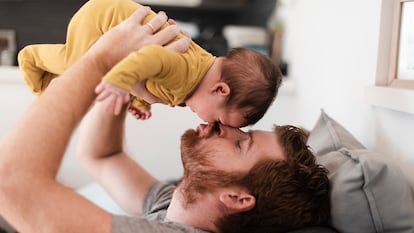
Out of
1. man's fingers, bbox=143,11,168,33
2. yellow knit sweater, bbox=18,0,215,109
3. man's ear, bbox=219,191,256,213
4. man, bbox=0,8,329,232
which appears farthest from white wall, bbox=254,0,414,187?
man's fingers, bbox=143,11,168,33

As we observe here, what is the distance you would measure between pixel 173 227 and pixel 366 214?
0.40 m

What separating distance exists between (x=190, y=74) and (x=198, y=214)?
33 cm

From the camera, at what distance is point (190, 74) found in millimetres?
1090

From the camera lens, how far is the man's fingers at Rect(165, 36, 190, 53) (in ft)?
3.45

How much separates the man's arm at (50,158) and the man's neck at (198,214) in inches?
9.3

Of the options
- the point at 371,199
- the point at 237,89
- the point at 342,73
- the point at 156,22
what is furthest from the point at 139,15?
the point at 342,73

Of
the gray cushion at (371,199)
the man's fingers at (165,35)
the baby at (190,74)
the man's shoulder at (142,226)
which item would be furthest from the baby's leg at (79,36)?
Result: the gray cushion at (371,199)

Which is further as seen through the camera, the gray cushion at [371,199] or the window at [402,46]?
the window at [402,46]

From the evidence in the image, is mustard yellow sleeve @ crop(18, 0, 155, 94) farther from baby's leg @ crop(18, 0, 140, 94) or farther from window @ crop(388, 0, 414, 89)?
window @ crop(388, 0, 414, 89)

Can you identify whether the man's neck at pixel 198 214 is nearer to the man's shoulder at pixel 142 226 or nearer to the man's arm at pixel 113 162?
the man's shoulder at pixel 142 226

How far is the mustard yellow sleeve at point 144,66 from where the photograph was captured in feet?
2.73

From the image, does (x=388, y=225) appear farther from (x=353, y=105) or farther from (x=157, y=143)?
(x=157, y=143)

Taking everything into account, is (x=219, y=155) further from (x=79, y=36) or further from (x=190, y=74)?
(x=79, y=36)

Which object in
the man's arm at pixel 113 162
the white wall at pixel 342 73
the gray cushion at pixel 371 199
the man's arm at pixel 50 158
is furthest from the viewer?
the man's arm at pixel 113 162
